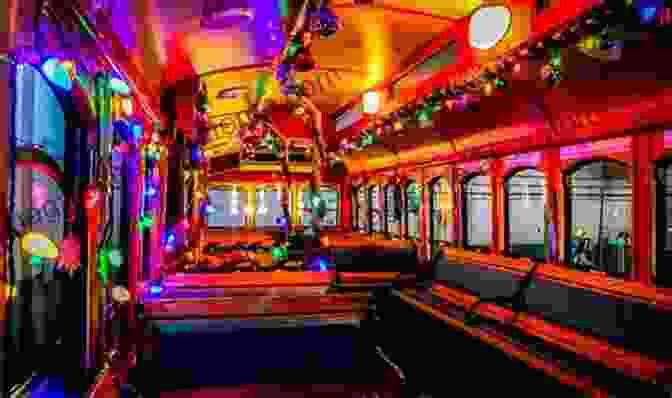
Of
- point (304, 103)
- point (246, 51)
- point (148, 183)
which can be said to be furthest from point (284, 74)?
point (148, 183)

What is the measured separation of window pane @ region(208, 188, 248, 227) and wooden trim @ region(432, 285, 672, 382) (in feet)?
43.4

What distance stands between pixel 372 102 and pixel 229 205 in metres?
9.62

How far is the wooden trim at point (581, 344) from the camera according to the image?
3.34 m

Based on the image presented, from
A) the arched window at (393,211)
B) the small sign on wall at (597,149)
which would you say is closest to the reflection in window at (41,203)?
the small sign on wall at (597,149)

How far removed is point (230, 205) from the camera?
17.7 metres

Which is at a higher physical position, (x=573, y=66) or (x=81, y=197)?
(x=573, y=66)

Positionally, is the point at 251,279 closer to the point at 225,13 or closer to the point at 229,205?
the point at 225,13

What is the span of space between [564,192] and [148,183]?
5.12m

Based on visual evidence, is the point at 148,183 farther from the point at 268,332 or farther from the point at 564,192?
the point at 564,192

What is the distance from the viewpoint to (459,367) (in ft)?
14.8

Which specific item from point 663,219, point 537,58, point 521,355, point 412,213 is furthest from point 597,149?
point 412,213

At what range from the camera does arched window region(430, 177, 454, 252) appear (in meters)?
7.94

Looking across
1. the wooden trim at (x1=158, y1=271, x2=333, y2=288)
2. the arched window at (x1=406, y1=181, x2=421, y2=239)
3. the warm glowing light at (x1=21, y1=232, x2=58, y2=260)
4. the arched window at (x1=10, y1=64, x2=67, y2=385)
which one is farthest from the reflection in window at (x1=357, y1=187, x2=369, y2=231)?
the warm glowing light at (x1=21, y1=232, x2=58, y2=260)

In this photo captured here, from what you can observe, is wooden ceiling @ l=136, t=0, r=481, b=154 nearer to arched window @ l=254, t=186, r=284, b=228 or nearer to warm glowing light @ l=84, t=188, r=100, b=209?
warm glowing light @ l=84, t=188, r=100, b=209
